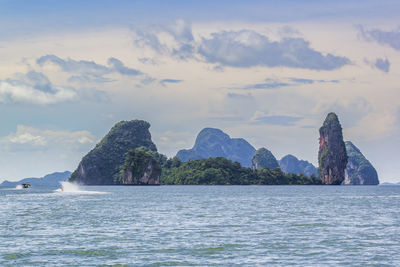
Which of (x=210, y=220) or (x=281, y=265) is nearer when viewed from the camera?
(x=281, y=265)

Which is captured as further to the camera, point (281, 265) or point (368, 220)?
point (368, 220)

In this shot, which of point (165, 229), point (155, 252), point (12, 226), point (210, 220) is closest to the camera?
point (155, 252)

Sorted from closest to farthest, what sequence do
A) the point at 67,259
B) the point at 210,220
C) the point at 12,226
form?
the point at 67,259, the point at 12,226, the point at 210,220

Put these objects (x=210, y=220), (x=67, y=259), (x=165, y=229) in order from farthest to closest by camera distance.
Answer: (x=210, y=220), (x=165, y=229), (x=67, y=259)

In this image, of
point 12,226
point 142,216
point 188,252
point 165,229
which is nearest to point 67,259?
point 188,252

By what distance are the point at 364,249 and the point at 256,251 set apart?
30.4 ft

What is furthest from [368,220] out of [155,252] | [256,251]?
[155,252]

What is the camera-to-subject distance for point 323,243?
54.4 metres

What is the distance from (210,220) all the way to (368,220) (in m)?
21.3

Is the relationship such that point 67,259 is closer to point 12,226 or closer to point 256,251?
point 256,251

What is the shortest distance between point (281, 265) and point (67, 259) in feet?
53.4

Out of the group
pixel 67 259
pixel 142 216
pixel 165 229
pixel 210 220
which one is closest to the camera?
pixel 67 259

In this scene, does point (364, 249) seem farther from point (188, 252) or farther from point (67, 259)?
point (67, 259)

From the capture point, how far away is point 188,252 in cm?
4919
